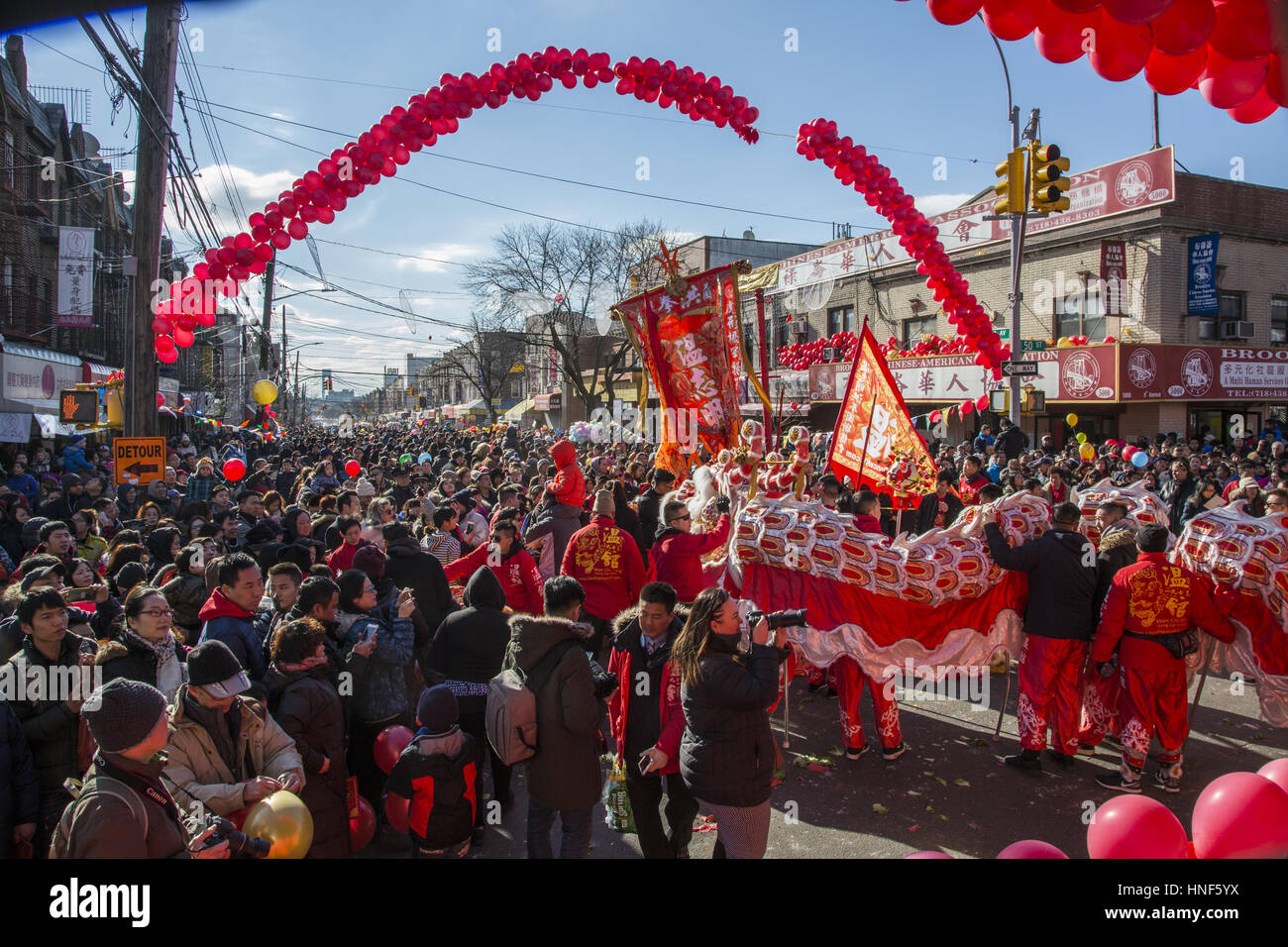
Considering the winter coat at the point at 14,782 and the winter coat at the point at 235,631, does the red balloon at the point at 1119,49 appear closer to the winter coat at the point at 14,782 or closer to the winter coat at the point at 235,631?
the winter coat at the point at 235,631

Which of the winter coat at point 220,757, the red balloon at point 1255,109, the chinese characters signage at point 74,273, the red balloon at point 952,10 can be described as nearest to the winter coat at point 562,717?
the winter coat at point 220,757

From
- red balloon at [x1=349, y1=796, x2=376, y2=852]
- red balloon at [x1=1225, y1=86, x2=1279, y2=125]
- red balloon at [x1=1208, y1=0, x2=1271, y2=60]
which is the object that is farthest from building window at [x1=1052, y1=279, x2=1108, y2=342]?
red balloon at [x1=349, y1=796, x2=376, y2=852]

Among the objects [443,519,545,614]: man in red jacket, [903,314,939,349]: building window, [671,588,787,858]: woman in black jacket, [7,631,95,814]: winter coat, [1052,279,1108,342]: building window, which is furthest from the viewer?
[903,314,939,349]: building window

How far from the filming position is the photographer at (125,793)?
233 centimetres

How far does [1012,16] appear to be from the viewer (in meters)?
3.29

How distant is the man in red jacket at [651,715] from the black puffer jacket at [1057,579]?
278 cm

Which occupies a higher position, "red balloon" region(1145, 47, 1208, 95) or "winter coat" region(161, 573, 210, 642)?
"red balloon" region(1145, 47, 1208, 95)

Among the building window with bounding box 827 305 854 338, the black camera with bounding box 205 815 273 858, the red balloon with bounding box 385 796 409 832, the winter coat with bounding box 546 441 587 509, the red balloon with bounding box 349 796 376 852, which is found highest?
the building window with bounding box 827 305 854 338

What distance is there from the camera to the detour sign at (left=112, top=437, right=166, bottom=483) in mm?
8094

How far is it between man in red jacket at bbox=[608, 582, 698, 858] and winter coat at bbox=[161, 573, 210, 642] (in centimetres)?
265

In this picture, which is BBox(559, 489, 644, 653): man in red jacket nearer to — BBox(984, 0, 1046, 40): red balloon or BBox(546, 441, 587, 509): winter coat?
BBox(546, 441, 587, 509): winter coat
